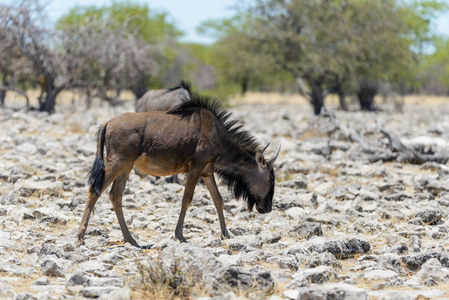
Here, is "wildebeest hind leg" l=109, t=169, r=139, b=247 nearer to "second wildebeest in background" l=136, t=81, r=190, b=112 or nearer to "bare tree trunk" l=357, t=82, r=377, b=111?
"second wildebeest in background" l=136, t=81, r=190, b=112

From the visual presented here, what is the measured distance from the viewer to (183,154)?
7.24 metres

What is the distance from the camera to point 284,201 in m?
9.27

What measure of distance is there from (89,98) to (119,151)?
19071mm

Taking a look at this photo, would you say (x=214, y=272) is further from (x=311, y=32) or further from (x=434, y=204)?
(x=311, y=32)

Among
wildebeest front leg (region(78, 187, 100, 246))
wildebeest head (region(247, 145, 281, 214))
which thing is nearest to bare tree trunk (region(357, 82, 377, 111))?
wildebeest head (region(247, 145, 281, 214))

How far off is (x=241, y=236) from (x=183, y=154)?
1.24m

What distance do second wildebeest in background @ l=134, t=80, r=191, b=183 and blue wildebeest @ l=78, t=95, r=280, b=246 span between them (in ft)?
11.1

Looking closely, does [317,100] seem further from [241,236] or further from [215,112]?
[241,236]

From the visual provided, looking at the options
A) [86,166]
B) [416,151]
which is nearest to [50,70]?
[86,166]

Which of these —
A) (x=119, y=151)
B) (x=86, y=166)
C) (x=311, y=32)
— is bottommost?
(x=86, y=166)

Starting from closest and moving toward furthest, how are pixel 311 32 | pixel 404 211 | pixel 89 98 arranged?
1. pixel 404 211
2. pixel 89 98
3. pixel 311 32

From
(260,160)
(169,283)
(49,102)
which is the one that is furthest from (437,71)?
(169,283)

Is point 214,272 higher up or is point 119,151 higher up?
point 119,151

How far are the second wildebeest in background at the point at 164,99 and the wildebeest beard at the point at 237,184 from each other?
3.25 meters
